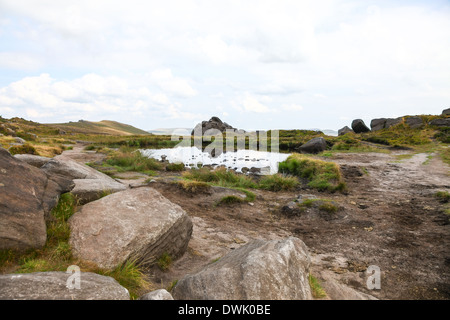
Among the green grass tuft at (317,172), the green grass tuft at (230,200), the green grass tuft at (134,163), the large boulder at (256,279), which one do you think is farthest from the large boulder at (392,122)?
the large boulder at (256,279)

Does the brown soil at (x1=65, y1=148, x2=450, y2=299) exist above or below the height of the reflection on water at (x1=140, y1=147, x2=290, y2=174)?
below

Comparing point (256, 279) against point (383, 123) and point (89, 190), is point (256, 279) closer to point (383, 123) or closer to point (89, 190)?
point (89, 190)

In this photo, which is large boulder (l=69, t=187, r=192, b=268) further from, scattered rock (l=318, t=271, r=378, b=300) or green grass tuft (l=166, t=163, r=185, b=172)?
green grass tuft (l=166, t=163, r=185, b=172)

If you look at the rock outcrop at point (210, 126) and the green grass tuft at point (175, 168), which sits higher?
the rock outcrop at point (210, 126)

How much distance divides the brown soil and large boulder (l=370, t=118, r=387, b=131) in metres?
46.1

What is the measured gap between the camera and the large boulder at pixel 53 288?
2.93 metres

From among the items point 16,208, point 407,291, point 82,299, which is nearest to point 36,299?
point 82,299

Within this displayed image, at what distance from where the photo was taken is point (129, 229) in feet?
16.1

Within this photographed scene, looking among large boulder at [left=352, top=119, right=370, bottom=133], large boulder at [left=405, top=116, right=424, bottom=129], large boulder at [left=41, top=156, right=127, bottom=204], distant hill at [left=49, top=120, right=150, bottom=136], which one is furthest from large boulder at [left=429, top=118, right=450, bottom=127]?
distant hill at [left=49, top=120, right=150, bottom=136]

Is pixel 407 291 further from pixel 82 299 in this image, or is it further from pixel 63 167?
pixel 63 167

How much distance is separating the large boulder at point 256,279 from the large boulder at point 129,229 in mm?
1251

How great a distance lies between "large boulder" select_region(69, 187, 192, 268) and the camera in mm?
4508

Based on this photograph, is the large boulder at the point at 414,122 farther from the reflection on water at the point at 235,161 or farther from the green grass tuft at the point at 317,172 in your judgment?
the green grass tuft at the point at 317,172
